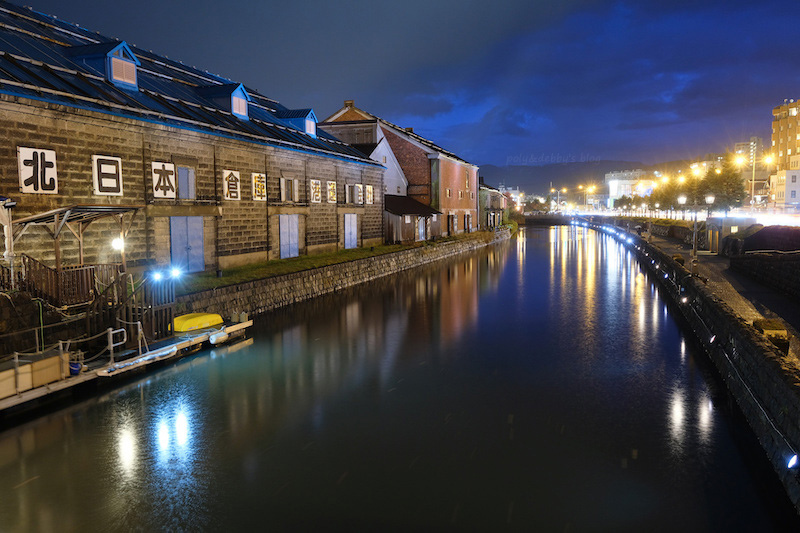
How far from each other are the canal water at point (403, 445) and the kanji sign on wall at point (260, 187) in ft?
39.1

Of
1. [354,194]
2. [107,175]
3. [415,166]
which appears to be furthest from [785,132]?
[107,175]

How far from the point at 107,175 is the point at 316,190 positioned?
51.1ft

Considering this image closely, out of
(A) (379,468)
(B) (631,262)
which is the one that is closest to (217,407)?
(A) (379,468)

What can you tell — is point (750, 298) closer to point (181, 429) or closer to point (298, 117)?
point (181, 429)

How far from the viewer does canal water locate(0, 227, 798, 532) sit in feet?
25.8

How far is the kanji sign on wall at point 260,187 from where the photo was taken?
28203 millimetres

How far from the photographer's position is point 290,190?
31688 millimetres

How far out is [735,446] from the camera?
1027 cm

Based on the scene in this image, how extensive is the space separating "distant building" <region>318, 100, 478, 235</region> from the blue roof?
18607 millimetres

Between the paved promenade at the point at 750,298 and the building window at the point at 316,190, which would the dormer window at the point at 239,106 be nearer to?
the building window at the point at 316,190

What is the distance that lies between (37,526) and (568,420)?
8.96m

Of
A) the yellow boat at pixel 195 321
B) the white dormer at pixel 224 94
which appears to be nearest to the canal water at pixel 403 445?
the yellow boat at pixel 195 321

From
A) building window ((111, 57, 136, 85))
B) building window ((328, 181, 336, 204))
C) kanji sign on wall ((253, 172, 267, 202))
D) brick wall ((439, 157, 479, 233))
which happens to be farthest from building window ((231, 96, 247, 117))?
brick wall ((439, 157, 479, 233))

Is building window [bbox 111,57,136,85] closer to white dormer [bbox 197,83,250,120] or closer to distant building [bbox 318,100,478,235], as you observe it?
white dormer [bbox 197,83,250,120]
